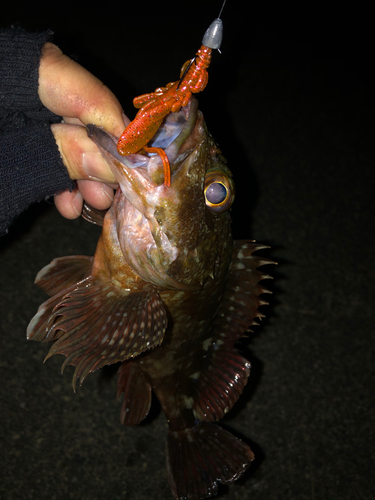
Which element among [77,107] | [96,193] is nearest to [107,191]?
[96,193]

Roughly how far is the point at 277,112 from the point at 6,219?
3.25 m

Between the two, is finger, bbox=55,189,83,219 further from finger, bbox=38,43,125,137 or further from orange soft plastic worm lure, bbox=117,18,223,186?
orange soft plastic worm lure, bbox=117,18,223,186

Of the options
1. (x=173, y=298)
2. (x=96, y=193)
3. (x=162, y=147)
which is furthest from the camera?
(x=96, y=193)

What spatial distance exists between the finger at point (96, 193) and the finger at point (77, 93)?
0.34 metres

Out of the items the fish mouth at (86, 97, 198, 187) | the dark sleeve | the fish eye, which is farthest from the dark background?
the fish eye

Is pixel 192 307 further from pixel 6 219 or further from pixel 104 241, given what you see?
pixel 6 219

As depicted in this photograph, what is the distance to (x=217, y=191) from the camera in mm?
1333

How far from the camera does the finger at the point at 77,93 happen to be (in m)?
1.26

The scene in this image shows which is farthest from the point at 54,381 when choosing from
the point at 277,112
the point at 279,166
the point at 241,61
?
the point at 241,61

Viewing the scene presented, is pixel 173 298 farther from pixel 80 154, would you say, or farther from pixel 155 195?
pixel 80 154

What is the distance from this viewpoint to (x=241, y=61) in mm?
4348

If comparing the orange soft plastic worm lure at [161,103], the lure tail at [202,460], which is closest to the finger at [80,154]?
the orange soft plastic worm lure at [161,103]

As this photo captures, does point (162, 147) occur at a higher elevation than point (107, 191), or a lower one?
higher

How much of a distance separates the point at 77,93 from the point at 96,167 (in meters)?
0.24
